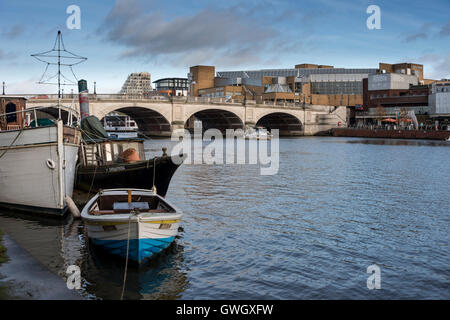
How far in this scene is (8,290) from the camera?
875cm

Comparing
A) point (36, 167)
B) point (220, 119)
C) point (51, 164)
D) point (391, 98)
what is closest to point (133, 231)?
point (51, 164)

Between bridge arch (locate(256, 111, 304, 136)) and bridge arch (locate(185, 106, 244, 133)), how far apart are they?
964 centimetres

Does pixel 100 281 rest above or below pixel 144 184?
below

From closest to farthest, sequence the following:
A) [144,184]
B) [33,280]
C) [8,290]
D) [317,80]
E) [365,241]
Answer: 1. [8,290]
2. [33,280]
3. [365,241]
4. [144,184]
5. [317,80]

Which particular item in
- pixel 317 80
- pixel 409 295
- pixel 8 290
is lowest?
pixel 409 295

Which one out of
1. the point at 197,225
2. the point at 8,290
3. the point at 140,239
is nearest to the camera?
the point at 8,290

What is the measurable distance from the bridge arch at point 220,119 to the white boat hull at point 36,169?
80856mm

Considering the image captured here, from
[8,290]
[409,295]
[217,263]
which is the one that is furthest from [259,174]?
[8,290]

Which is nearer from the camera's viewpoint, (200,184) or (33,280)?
(33,280)

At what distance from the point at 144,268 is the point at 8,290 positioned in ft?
11.8

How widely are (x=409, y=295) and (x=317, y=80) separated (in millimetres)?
155291

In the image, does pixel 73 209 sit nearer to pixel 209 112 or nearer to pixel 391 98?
pixel 209 112

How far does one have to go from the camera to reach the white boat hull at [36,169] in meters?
16.8

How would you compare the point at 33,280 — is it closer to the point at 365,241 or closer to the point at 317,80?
the point at 365,241
